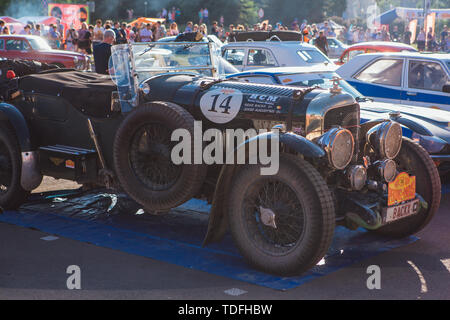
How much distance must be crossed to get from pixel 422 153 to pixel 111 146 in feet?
9.11

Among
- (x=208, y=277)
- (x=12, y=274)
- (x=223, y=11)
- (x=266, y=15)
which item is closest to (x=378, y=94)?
(x=208, y=277)

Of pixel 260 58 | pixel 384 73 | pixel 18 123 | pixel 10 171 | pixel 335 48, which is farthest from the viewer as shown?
pixel 335 48

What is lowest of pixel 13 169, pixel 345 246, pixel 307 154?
pixel 345 246

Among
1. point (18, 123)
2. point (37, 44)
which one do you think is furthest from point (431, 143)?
point (37, 44)

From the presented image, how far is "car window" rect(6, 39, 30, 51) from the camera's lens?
63.6 ft

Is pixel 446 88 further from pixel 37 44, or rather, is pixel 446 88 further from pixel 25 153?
pixel 37 44

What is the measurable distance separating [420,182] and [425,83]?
4390mm

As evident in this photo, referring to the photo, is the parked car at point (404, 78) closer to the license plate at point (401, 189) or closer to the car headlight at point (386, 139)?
the car headlight at point (386, 139)

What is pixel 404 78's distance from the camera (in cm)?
932

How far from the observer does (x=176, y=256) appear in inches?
195

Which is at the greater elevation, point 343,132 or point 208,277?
point 343,132

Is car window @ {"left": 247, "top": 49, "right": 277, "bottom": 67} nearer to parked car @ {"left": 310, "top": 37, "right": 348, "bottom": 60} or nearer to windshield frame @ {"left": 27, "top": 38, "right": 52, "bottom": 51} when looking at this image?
windshield frame @ {"left": 27, "top": 38, "right": 52, "bottom": 51}
